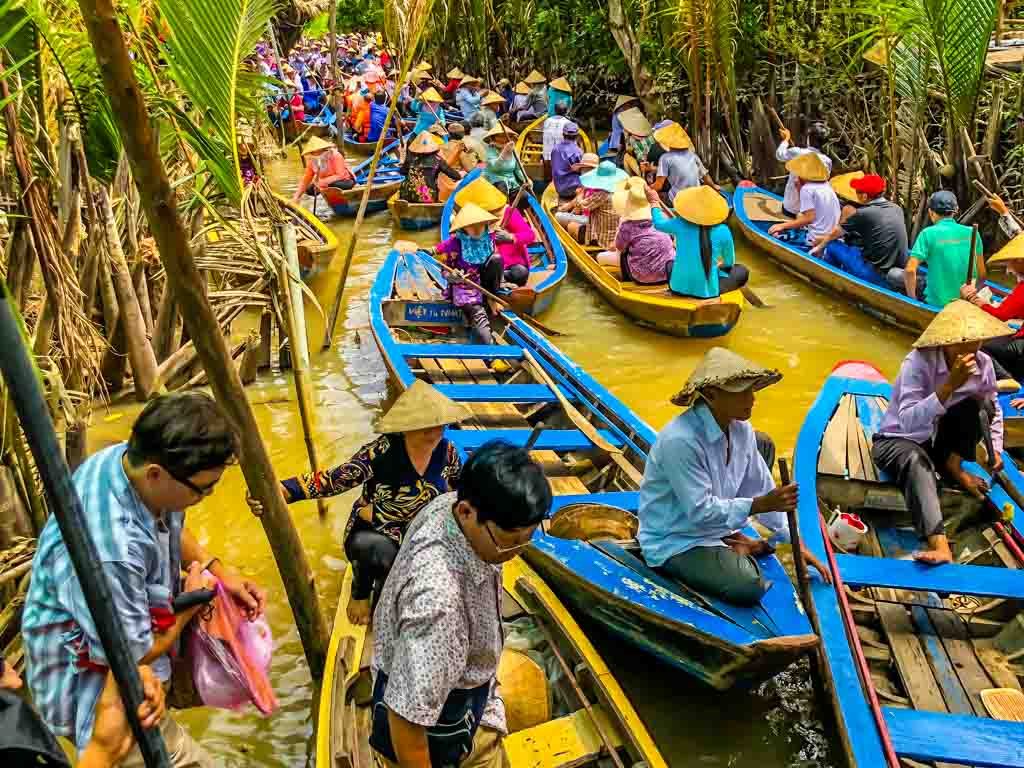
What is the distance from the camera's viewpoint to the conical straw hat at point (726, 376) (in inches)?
131

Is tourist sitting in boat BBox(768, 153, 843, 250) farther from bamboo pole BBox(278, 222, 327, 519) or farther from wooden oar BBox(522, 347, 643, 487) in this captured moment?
bamboo pole BBox(278, 222, 327, 519)

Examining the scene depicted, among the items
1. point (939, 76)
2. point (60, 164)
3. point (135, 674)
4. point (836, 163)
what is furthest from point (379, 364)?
point (836, 163)

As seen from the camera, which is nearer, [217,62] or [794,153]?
[217,62]

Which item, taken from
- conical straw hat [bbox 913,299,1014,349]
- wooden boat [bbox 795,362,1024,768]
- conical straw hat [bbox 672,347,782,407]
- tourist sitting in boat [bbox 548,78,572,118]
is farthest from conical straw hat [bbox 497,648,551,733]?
tourist sitting in boat [bbox 548,78,572,118]

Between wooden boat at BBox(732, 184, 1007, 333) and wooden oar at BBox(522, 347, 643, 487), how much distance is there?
11.5 feet

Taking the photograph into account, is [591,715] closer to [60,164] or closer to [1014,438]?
[60,164]

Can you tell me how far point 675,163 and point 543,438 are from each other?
660 cm

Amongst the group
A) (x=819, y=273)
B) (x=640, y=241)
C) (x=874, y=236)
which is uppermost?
(x=640, y=241)

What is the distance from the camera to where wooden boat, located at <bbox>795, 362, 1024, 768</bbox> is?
296 cm

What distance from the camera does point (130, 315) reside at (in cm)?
597

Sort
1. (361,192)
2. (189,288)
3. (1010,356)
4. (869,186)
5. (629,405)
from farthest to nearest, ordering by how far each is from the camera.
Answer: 1. (361,192)
2. (869,186)
3. (629,405)
4. (1010,356)
5. (189,288)

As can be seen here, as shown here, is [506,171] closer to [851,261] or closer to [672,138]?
[672,138]

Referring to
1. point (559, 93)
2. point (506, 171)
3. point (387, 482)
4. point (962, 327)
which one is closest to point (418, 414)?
point (387, 482)

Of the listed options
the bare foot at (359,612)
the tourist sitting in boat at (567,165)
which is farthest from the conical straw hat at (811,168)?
the bare foot at (359,612)
